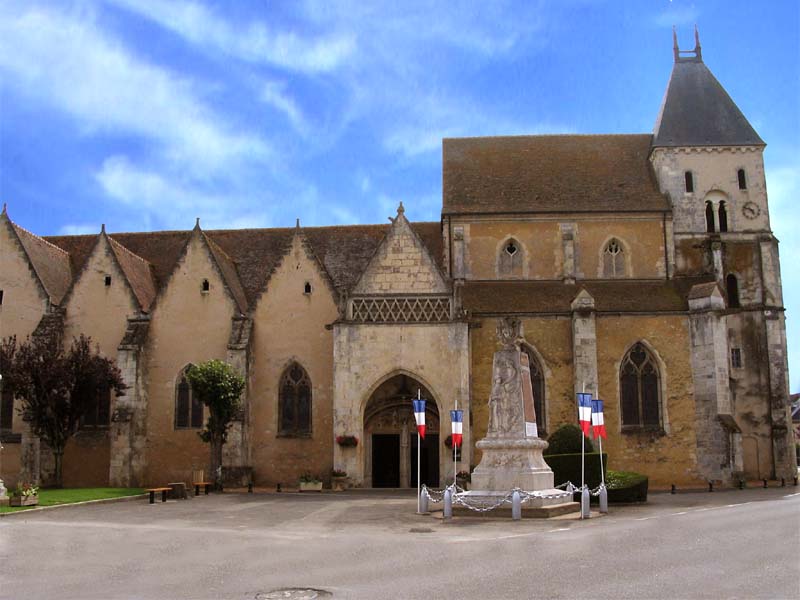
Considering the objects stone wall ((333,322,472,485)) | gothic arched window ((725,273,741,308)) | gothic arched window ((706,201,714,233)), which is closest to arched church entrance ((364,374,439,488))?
stone wall ((333,322,472,485))

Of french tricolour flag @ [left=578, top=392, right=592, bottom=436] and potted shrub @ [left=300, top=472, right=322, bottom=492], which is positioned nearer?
french tricolour flag @ [left=578, top=392, right=592, bottom=436]

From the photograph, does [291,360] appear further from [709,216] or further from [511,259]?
[709,216]

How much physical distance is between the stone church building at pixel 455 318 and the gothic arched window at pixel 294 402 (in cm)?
7

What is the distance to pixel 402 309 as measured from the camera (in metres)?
32.8

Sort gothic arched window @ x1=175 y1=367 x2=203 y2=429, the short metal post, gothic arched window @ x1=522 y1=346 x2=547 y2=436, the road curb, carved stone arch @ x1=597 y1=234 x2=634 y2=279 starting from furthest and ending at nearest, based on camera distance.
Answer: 1. carved stone arch @ x1=597 y1=234 x2=634 y2=279
2. gothic arched window @ x1=175 y1=367 x2=203 y2=429
3. gothic arched window @ x1=522 y1=346 x2=547 y2=436
4. the road curb
5. the short metal post

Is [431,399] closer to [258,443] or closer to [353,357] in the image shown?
[353,357]

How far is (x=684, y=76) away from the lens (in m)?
42.1

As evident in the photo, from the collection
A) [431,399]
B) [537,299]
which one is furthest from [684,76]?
[431,399]

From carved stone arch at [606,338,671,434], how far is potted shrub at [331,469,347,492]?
10.8 meters

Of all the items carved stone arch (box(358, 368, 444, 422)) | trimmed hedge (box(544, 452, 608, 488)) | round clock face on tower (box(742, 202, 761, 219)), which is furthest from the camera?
round clock face on tower (box(742, 202, 761, 219))

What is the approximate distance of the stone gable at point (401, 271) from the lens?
33.1 meters

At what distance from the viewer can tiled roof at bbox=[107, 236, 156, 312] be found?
36.1m

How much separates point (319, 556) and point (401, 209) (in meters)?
22.4

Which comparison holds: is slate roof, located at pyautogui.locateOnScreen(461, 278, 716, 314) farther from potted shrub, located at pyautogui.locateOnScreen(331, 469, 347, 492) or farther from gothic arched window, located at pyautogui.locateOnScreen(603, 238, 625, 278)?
potted shrub, located at pyautogui.locateOnScreen(331, 469, 347, 492)
